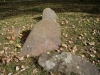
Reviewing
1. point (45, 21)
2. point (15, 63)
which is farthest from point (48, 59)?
point (45, 21)

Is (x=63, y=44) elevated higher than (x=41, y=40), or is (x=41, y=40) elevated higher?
(x=41, y=40)

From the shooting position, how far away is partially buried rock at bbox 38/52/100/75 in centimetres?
504

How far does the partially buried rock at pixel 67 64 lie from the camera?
5.04m

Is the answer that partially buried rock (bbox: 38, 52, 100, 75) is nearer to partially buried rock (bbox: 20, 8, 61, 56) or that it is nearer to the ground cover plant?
the ground cover plant

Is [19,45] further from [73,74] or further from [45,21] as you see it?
[73,74]

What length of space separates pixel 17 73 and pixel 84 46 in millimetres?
2502

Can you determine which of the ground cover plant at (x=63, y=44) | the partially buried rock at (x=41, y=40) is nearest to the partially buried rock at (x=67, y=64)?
the ground cover plant at (x=63, y=44)

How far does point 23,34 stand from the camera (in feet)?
26.3

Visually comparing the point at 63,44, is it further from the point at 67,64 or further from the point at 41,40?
the point at 67,64

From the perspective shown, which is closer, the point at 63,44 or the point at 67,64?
the point at 67,64

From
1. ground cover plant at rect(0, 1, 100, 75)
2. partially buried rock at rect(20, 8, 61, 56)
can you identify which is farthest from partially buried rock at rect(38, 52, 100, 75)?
partially buried rock at rect(20, 8, 61, 56)

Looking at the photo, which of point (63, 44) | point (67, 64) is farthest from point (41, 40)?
point (67, 64)

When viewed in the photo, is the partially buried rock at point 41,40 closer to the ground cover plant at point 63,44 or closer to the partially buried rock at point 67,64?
the ground cover plant at point 63,44

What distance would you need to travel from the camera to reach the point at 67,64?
5.07 meters
